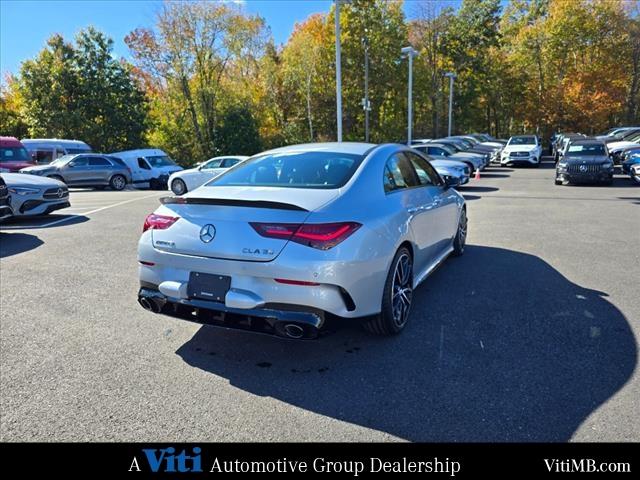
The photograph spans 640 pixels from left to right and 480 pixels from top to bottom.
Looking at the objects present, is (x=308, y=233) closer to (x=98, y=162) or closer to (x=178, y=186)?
(x=178, y=186)

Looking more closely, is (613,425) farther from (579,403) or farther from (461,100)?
(461,100)

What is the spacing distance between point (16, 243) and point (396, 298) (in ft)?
23.0

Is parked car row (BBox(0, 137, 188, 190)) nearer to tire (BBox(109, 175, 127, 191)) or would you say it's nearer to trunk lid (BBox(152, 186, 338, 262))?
tire (BBox(109, 175, 127, 191))

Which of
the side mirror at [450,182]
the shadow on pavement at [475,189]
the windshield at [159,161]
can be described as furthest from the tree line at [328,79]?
the side mirror at [450,182]

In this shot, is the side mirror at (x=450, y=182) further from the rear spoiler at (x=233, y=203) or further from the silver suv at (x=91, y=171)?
the silver suv at (x=91, y=171)

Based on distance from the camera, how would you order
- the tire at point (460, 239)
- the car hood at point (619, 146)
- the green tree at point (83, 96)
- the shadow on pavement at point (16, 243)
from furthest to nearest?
the green tree at point (83, 96) < the car hood at point (619, 146) < the shadow on pavement at point (16, 243) < the tire at point (460, 239)

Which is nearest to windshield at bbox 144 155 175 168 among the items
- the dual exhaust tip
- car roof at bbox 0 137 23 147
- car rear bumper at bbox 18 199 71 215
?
car roof at bbox 0 137 23 147

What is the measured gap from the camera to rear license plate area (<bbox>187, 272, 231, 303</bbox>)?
3311 mm

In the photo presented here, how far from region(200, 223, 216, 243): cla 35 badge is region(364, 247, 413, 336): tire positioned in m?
1.34

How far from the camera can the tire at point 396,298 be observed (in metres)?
3.73

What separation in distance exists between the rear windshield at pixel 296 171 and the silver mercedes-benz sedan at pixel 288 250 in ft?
0.06

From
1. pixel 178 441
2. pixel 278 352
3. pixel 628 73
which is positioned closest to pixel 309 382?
pixel 278 352

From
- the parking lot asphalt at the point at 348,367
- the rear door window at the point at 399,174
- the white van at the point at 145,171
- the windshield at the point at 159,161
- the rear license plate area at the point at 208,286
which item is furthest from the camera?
the windshield at the point at 159,161
